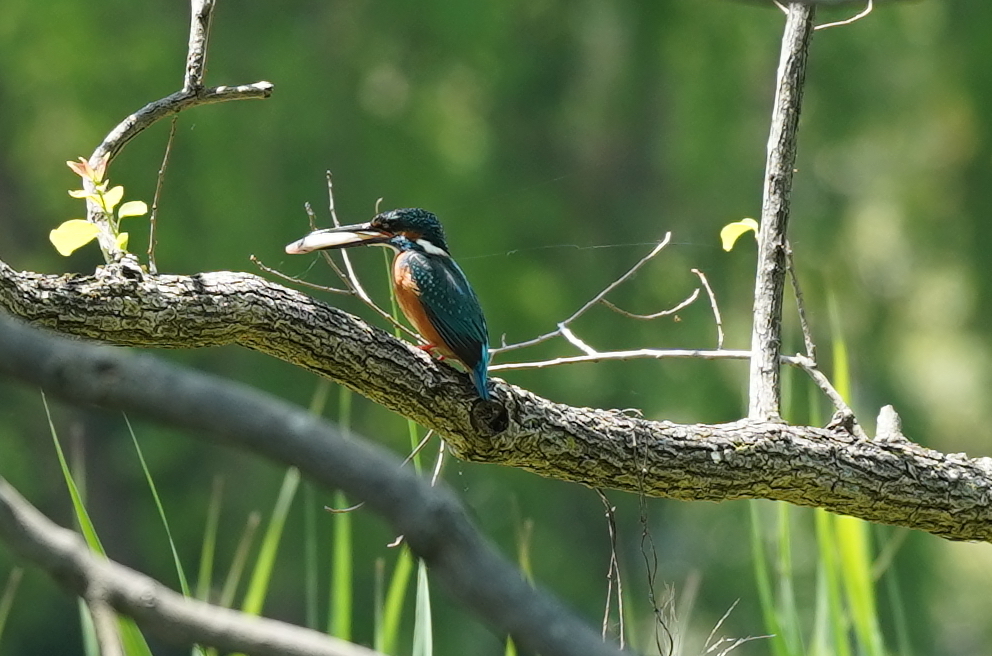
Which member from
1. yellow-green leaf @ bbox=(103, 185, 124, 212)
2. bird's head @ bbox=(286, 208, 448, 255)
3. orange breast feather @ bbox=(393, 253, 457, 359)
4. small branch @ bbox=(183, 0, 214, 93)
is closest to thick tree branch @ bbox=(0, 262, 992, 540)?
yellow-green leaf @ bbox=(103, 185, 124, 212)

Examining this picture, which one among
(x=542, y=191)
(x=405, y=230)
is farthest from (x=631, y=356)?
(x=542, y=191)

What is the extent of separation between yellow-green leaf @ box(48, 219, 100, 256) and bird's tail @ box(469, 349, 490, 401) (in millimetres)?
843

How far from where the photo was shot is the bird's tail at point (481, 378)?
2.62 metres

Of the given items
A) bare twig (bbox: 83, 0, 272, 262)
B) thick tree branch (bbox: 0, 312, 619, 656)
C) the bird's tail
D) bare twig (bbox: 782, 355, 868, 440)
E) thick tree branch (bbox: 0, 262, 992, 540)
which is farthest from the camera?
bare twig (bbox: 782, 355, 868, 440)

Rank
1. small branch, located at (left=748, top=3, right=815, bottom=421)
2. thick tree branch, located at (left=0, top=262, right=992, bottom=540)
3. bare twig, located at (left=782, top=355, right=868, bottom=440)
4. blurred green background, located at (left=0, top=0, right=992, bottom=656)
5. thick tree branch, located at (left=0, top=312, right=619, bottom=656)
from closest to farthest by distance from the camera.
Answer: thick tree branch, located at (left=0, top=312, right=619, bottom=656)
thick tree branch, located at (left=0, top=262, right=992, bottom=540)
bare twig, located at (left=782, top=355, right=868, bottom=440)
small branch, located at (left=748, top=3, right=815, bottom=421)
blurred green background, located at (left=0, top=0, right=992, bottom=656)

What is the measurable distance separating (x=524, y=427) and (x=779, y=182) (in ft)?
3.40

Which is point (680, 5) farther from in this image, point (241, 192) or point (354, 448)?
point (354, 448)

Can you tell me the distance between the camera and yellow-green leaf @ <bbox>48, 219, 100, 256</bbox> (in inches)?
104

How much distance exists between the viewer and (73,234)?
2.66 metres

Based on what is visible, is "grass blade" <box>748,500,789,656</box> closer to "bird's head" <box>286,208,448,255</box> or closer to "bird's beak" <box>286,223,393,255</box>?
"bird's beak" <box>286,223,393,255</box>

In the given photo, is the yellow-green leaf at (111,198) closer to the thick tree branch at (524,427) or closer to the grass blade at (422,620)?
the thick tree branch at (524,427)

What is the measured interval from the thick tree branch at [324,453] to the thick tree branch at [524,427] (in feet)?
5.11

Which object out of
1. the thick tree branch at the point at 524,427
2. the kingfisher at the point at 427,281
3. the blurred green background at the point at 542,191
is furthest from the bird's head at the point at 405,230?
the blurred green background at the point at 542,191

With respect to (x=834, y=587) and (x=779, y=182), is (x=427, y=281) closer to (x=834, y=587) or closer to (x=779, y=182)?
(x=779, y=182)
